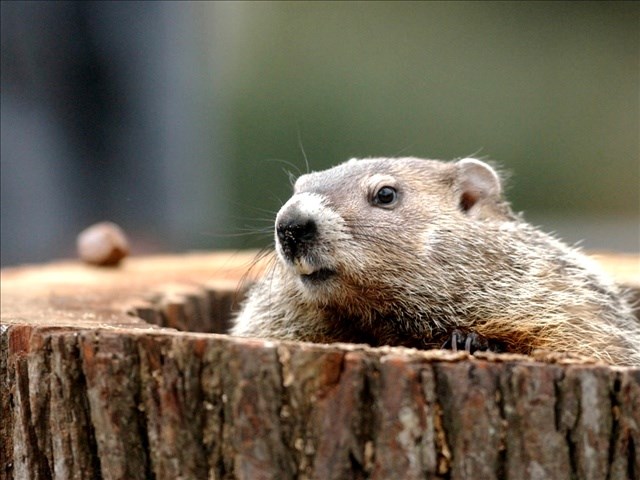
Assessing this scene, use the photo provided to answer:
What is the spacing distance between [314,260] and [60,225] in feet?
22.3

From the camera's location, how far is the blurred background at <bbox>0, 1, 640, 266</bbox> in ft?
34.4

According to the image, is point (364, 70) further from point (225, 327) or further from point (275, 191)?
point (225, 327)

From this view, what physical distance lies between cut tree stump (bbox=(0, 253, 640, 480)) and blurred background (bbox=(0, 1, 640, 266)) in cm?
750

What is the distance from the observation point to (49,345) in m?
2.80

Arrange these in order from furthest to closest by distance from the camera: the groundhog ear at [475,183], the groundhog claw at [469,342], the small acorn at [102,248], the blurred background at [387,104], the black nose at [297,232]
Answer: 1. the blurred background at [387,104]
2. the small acorn at [102,248]
3. the groundhog ear at [475,183]
4. the black nose at [297,232]
5. the groundhog claw at [469,342]

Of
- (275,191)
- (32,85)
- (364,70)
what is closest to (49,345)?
(32,85)

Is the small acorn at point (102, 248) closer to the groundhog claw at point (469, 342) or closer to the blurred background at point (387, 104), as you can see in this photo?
the groundhog claw at point (469, 342)

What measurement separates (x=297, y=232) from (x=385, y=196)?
2.02 feet

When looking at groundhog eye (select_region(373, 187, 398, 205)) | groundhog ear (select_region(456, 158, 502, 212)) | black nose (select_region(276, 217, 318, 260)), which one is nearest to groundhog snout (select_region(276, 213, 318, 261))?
black nose (select_region(276, 217, 318, 260))

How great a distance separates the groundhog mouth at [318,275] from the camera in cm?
336

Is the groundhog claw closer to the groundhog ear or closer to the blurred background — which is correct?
the groundhog ear

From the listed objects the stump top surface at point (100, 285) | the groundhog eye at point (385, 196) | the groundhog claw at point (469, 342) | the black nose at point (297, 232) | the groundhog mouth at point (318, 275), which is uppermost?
the groundhog eye at point (385, 196)

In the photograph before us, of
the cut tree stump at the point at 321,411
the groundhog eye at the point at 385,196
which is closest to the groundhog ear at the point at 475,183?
the groundhog eye at the point at 385,196

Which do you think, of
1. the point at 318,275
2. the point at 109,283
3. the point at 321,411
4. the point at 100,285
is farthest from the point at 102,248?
the point at 321,411
